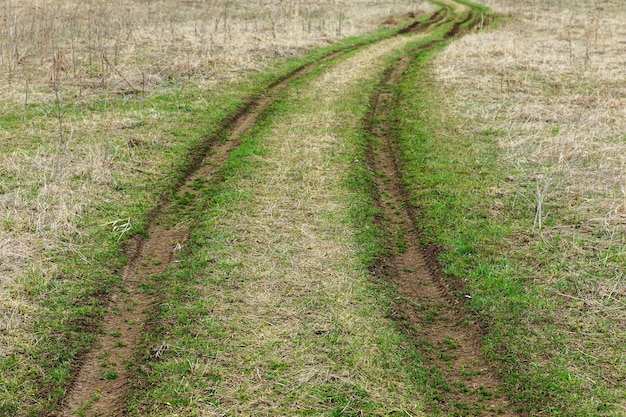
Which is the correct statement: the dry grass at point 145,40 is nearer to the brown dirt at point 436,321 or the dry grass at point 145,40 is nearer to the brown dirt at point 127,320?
the brown dirt at point 127,320

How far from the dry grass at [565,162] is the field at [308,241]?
0.05 m

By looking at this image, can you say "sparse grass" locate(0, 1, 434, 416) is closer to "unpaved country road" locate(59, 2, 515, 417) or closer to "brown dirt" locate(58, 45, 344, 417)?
"brown dirt" locate(58, 45, 344, 417)

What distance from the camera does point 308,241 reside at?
940 centimetres

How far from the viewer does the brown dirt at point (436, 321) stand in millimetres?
6523

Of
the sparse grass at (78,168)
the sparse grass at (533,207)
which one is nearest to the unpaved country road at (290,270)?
the sparse grass at (78,168)

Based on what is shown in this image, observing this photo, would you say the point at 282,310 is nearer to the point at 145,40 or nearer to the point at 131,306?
the point at 131,306

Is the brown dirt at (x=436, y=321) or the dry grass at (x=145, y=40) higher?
the dry grass at (x=145, y=40)

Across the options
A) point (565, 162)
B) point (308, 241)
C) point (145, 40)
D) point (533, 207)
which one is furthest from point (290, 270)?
point (145, 40)

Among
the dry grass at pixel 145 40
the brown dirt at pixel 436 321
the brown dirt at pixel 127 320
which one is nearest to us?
the brown dirt at pixel 127 320

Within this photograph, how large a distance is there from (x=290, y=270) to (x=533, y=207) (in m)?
4.73

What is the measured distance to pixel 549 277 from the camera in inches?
331

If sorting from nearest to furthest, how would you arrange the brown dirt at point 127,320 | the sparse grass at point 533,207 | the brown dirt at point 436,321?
the brown dirt at point 127,320 < the brown dirt at point 436,321 < the sparse grass at point 533,207

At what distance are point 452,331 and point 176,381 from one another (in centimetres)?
361

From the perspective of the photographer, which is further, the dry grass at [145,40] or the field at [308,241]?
the dry grass at [145,40]
